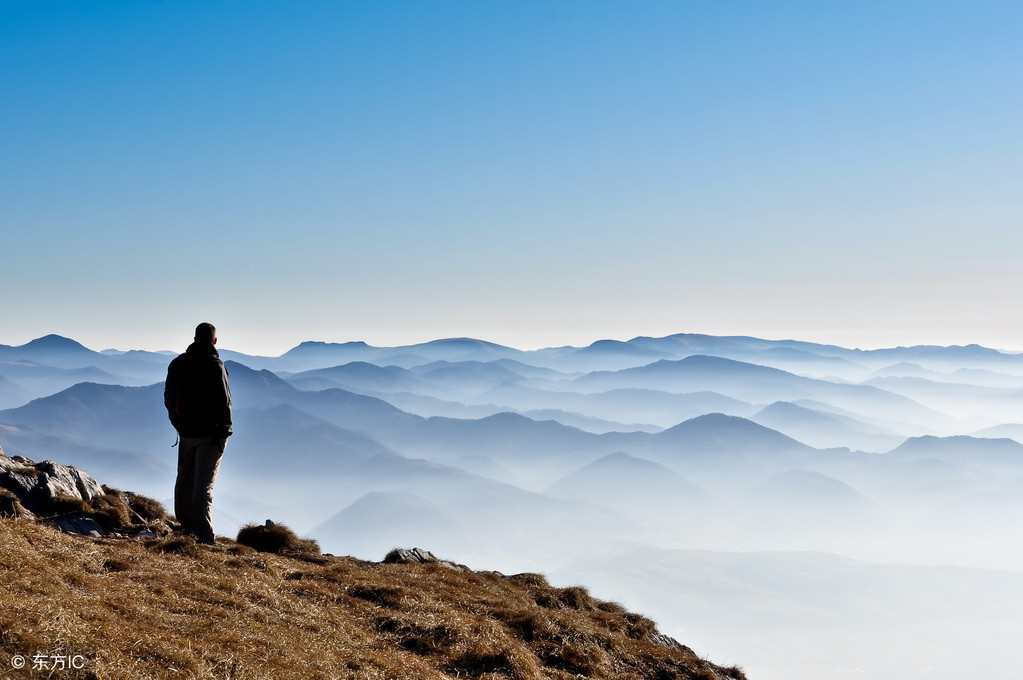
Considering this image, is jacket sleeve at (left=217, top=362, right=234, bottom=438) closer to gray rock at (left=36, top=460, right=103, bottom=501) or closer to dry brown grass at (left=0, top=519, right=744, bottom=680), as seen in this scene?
dry brown grass at (left=0, top=519, right=744, bottom=680)

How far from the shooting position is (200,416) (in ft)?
50.2

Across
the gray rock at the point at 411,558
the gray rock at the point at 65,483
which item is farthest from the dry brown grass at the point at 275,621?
the gray rock at the point at 65,483

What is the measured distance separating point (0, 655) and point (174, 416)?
33.2 feet

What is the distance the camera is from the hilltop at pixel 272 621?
6988mm

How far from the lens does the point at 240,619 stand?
951 centimetres

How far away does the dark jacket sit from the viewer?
15.2 meters

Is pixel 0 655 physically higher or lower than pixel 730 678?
higher

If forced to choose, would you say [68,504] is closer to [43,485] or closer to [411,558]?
[43,485]

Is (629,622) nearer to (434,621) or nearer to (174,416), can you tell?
(434,621)

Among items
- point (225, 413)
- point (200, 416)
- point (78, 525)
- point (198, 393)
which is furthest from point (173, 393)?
point (78, 525)

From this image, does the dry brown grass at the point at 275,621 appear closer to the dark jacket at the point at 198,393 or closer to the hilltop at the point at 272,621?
the hilltop at the point at 272,621

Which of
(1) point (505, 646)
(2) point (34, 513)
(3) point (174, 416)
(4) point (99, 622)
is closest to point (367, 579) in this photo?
(1) point (505, 646)

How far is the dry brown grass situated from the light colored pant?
1.14 m

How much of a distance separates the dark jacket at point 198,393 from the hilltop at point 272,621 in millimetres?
2741
